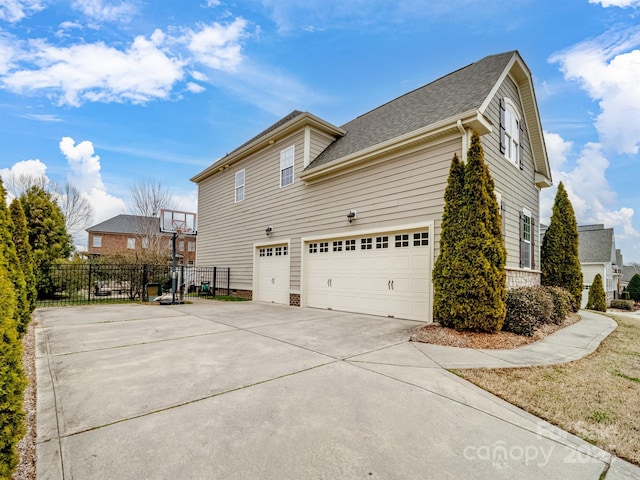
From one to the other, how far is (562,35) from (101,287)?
21251mm

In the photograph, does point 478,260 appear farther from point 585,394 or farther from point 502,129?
point 502,129

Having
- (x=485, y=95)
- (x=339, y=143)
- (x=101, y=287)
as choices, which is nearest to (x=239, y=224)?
(x=339, y=143)

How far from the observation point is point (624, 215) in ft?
80.1

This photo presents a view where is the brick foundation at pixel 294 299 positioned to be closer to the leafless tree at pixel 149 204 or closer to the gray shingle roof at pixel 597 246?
the leafless tree at pixel 149 204

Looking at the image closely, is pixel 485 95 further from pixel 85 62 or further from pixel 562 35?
pixel 85 62

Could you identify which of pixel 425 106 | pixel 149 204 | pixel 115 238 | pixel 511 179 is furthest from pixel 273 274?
pixel 115 238

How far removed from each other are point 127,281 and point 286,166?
31.0ft

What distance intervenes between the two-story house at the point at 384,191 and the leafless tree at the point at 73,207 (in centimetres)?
1717

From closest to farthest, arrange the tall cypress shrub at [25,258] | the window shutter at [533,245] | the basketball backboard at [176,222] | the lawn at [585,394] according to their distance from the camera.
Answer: the lawn at [585,394]
the tall cypress shrub at [25,258]
the window shutter at [533,245]
the basketball backboard at [176,222]

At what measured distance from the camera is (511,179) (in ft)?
29.5

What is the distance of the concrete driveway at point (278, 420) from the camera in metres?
2.02

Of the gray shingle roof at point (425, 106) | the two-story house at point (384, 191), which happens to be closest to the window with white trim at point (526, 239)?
the two-story house at point (384, 191)

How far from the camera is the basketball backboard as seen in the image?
11.3 meters

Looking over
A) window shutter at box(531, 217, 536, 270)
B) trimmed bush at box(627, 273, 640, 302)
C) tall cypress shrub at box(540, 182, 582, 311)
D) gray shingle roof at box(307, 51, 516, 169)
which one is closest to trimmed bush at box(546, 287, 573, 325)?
window shutter at box(531, 217, 536, 270)
